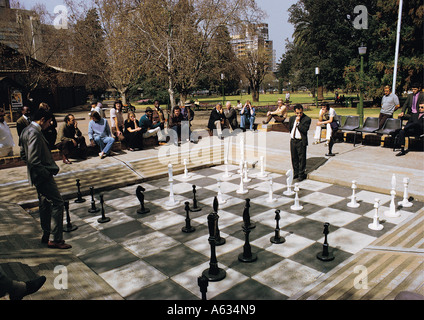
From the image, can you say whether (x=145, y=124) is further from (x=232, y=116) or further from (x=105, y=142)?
(x=232, y=116)

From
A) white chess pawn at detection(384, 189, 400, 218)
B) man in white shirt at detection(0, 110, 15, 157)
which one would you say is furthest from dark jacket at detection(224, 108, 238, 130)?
white chess pawn at detection(384, 189, 400, 218)

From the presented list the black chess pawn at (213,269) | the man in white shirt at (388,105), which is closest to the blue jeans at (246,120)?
the man in white shirt at (388,105)

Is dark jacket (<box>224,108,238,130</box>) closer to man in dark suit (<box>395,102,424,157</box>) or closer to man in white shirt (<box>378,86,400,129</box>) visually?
man in white shirt (<box>378,86,400,129</box>)

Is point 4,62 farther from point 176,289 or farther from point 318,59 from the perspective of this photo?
point 318,59

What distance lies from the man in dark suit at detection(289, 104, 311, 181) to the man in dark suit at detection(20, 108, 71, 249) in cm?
615

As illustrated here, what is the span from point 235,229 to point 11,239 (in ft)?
13.6

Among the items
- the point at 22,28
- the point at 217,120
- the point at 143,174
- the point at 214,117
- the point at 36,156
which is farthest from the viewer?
the point at 22,28

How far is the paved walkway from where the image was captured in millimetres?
4996

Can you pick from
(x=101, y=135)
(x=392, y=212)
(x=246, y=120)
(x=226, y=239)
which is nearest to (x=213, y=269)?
(x=226, y=239)

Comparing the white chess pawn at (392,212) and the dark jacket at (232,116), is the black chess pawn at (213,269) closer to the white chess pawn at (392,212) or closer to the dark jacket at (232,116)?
the white chess pawn at (392,212)

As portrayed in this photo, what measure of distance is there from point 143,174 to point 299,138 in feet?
16.1

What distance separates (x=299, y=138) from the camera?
9.15m

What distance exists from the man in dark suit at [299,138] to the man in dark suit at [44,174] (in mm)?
6148
